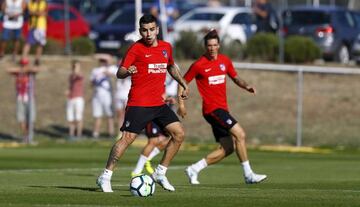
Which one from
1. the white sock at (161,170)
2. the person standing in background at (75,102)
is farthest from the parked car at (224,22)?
the white sock at (161,170)

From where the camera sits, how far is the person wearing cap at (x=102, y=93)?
33.1 meters

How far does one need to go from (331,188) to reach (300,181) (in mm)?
2336

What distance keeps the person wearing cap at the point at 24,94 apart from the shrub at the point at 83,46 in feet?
31.2

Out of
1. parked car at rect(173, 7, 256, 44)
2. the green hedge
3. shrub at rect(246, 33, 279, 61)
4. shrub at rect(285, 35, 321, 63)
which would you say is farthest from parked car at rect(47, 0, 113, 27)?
shrub at rect(285, 35, 321, 63)

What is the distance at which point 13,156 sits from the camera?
88.2ft

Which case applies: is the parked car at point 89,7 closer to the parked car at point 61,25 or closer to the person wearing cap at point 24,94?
the parked car at point 61,25

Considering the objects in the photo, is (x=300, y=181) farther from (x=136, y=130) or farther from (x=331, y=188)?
(x=136, y=130)

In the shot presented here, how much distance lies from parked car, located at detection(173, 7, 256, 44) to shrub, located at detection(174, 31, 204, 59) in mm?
827

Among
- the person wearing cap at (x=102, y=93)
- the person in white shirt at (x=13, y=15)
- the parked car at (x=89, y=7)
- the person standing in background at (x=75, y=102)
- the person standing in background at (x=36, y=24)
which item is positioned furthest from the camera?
the parked car at (x=89, y=7)

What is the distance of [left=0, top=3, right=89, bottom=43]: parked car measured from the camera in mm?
44906

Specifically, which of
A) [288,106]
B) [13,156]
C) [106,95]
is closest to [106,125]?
[106,95]

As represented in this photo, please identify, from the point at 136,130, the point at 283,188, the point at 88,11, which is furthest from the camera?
the point at 88,11

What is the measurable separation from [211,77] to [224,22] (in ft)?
82.3

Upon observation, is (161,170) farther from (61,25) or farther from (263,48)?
(61,25)
